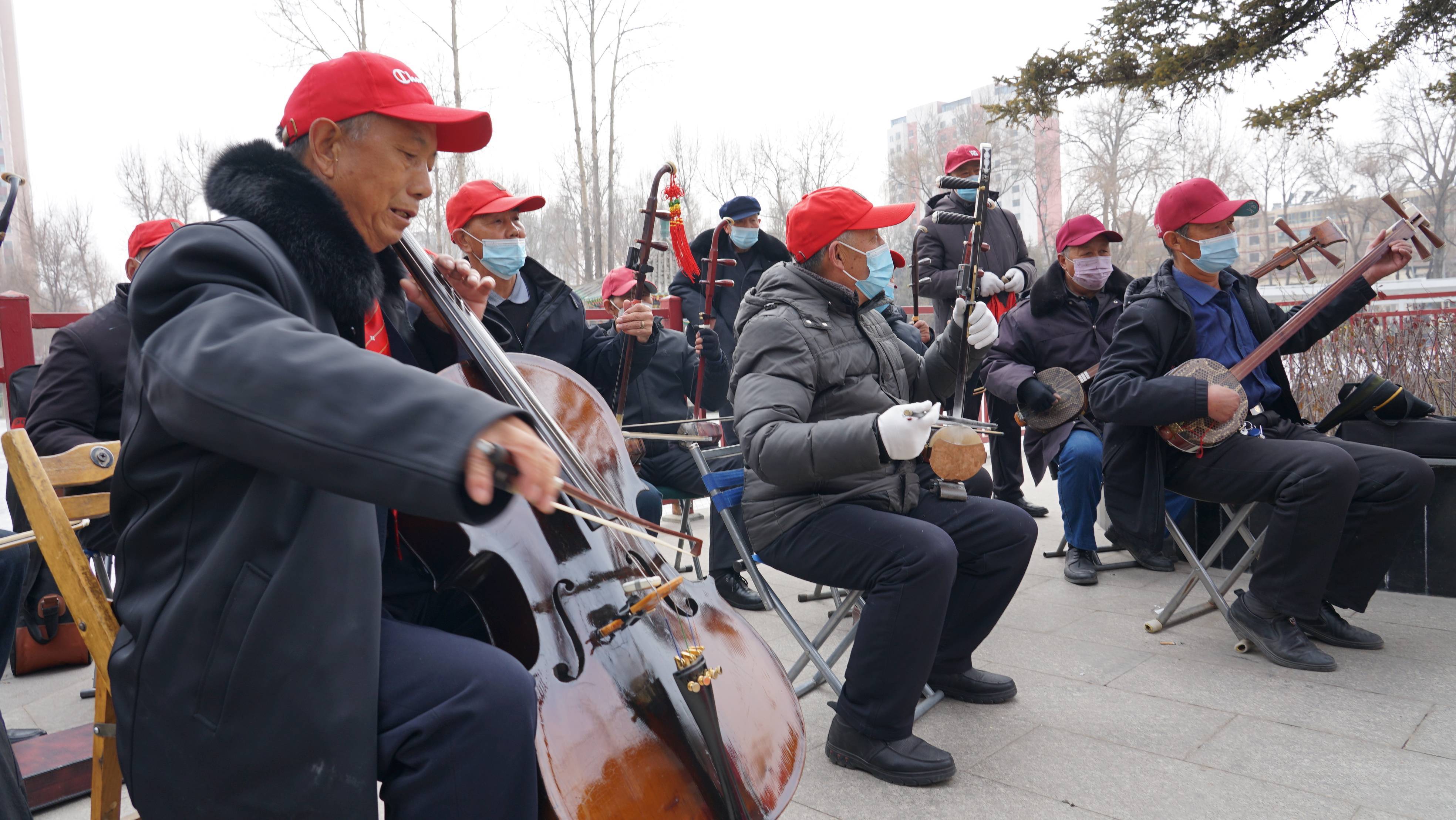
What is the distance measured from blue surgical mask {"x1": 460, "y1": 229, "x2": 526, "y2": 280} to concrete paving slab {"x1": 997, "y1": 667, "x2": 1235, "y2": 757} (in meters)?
2.64

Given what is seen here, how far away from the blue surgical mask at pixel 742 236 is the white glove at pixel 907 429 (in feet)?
11.5

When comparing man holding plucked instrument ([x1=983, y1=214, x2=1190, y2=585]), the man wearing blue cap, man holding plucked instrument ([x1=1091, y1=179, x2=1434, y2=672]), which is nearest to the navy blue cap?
the man wearing blue cap

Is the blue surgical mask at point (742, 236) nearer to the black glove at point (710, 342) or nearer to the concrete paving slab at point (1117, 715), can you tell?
the black glove at point (710, 342)

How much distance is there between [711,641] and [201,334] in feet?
3.83

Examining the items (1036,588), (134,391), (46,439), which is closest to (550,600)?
(134,391)

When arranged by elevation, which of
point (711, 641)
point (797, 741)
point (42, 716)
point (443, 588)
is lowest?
point (42, 716)

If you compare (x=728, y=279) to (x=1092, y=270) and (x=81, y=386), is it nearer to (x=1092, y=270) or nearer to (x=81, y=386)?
(x=1092, y=270)

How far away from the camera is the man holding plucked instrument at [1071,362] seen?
475 cm

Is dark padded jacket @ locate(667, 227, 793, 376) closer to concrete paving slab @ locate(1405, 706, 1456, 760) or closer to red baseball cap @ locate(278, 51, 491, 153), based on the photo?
concrete paving slab @ locate(1405, 706, 1456, 760)

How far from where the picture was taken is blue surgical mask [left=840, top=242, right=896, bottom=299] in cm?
318

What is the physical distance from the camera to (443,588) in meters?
1.90

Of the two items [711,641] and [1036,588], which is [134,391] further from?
[1036,588]

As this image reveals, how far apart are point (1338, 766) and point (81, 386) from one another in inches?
163

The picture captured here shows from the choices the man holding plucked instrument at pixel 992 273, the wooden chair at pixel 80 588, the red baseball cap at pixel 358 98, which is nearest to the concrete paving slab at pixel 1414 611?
the man holding plucked instrument at pixel 992 273
